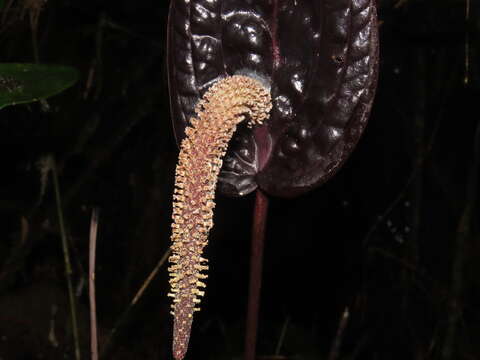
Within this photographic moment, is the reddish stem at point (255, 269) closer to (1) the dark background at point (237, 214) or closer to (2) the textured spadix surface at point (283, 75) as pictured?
(2) the textured spadix surface at point (283, 75)

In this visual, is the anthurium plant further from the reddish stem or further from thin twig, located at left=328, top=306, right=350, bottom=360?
thin twig, located at left=328, top=306, right=350, bottom=360

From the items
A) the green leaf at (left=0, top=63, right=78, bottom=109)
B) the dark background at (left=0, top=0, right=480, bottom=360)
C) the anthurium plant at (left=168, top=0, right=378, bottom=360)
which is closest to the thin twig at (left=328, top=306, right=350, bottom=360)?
the dark background at (left=0, top=0, right=480, bottom=360)

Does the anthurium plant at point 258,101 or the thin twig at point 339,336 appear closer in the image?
the anthurium plant at point 258,101

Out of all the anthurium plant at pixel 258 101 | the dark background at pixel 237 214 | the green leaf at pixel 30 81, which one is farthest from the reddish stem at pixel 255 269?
the dark background at pixel 237 214

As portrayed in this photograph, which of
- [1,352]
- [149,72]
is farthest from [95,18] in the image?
[1,352]

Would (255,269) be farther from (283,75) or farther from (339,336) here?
(339,336)

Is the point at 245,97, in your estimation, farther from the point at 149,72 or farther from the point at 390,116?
the point at 390,116
